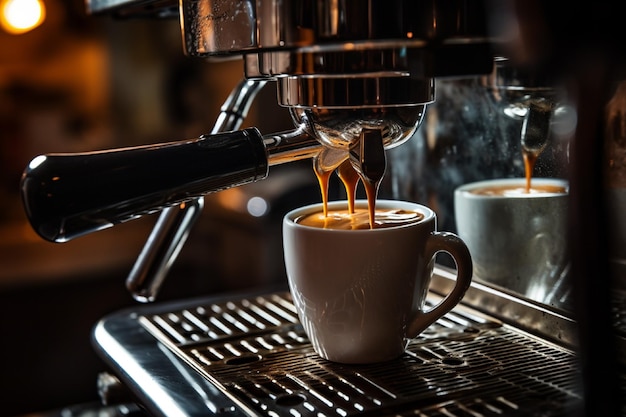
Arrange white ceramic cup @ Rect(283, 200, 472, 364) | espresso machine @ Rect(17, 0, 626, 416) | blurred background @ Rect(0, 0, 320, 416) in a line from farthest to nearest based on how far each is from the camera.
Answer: blurred background @ Rect(0, 0, 320, 416) < white ceramic cup @ Rect(283, 200, 472, 364) < espresso machine @ Rect(17, 0, 626, 416)

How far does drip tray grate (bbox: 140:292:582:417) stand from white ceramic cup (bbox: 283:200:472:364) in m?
0.02

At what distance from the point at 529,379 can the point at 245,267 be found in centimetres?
128

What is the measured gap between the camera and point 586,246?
1.03 ft

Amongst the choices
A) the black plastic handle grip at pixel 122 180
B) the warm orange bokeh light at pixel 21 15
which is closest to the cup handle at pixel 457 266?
the black plastic handle grip at pixel 122 180

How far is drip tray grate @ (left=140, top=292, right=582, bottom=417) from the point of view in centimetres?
48

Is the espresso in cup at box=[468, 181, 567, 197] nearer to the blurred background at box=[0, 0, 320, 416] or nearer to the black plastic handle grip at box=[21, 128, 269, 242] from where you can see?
the black plastic handle grip at box=[21, 128, 269, 242]

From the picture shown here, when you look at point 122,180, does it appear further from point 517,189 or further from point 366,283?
point 517,189

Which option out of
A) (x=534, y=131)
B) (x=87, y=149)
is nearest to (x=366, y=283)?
(x=534, y=131)

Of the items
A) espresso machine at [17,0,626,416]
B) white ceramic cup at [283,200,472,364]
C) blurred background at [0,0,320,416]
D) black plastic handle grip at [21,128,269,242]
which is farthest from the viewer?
blurred background at [0,0,320,416]

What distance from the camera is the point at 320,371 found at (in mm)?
544

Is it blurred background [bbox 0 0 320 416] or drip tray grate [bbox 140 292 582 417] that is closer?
drip tray grate [bbox 140 292 582 417]

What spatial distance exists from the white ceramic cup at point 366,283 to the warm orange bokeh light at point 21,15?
146cm

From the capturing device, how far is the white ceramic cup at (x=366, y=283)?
0.53 meters

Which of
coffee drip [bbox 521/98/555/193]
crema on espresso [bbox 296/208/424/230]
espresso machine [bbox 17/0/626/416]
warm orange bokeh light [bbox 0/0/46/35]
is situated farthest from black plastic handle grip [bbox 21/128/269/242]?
warm orange bokeh light [bbox 0/0/46/35]
